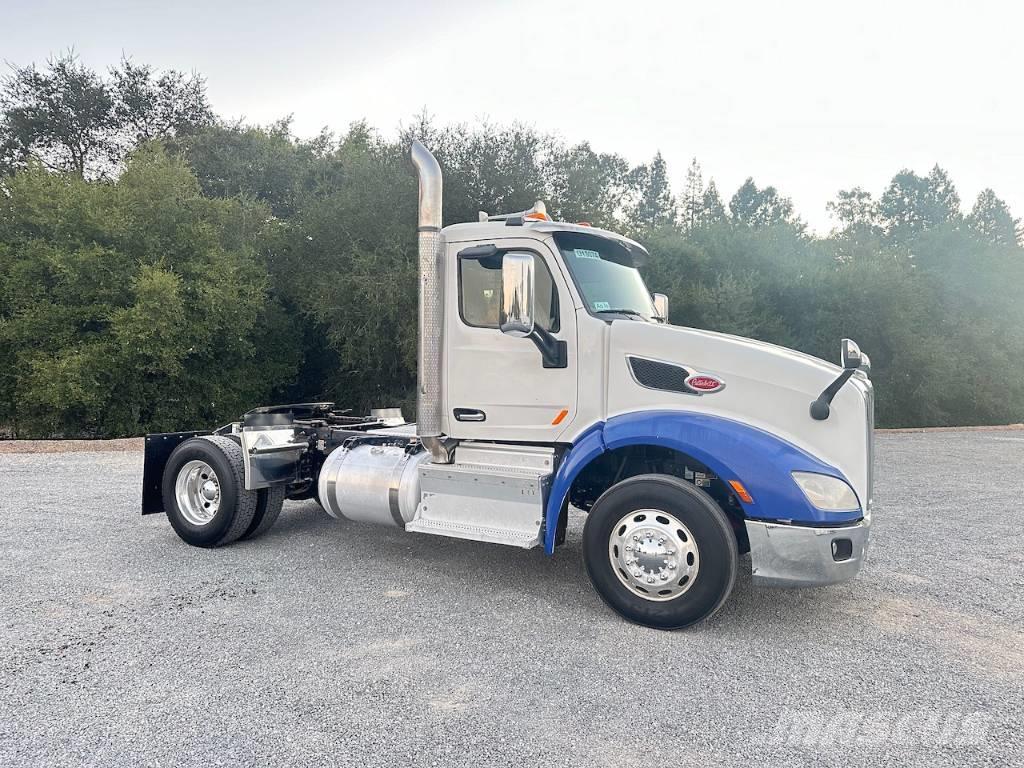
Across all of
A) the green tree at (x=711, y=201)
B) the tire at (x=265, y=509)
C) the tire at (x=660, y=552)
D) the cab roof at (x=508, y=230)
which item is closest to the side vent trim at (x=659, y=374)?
the tire at (x=660, y=552)

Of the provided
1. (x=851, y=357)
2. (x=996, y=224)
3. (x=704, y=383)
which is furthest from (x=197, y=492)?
(x=996, y=224)

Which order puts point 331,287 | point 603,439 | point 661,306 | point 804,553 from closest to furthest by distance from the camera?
1. point 804,553
2. point 603,439
3. point 661,306
4. point 331,287

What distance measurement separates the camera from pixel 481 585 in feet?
16.1

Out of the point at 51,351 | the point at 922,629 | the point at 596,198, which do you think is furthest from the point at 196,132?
the point at 922,629

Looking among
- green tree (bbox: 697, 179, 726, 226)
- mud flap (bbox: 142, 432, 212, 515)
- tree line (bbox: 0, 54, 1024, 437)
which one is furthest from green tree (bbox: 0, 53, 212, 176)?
green tree (bbox: 697, 179, 726, 226)

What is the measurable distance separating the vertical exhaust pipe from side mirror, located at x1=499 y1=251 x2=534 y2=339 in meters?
0.87

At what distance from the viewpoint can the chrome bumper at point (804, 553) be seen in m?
3.82

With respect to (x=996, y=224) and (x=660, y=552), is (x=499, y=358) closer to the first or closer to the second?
(x=660, y=552)

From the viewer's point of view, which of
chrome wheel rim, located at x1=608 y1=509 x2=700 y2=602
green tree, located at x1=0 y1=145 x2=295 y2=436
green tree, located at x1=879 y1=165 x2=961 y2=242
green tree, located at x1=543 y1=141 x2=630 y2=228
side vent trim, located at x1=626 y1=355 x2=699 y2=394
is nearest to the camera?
chrome wheel rim, located at x1=608 y1=509 x2=700 y2=602

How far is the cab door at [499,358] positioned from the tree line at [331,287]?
37.2 feet

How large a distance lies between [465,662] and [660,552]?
4.28 ft

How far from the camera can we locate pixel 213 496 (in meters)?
5.96

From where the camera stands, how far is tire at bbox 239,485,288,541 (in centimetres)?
596

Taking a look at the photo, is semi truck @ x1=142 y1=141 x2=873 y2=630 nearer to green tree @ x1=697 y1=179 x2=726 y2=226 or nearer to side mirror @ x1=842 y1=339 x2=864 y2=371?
side mirror @ x1=842 y1=339 x2=864 y2=371
